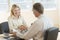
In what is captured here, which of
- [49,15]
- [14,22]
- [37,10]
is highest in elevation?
[37,10]

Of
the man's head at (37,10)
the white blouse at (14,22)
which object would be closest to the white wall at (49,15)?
the white blouse at (14,22)

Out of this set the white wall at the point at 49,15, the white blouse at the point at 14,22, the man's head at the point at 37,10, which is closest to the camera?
the man's head at the point at 37,10

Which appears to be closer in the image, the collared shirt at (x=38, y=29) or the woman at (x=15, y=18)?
the collared shirt at (x=38, y=29)

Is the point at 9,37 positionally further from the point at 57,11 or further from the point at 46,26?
the point at 57,11

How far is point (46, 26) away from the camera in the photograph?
2.40 m

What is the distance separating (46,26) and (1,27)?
1.11 m

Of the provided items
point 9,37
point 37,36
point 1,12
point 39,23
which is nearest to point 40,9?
point 39,23

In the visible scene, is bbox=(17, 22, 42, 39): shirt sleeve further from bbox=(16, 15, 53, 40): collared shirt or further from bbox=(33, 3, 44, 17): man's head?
bbox=(33, 3, 44, 17): man's head

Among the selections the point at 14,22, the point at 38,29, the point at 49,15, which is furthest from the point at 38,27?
the point at 49,15

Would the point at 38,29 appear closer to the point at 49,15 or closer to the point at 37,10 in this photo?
the point at 37,10

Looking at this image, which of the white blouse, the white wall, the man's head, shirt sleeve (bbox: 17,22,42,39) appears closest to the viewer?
shirt sleeve (bbox: 17,22,42,39)

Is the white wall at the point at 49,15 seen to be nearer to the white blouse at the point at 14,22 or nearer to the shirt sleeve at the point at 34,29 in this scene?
the white blouse at the point at 14,22

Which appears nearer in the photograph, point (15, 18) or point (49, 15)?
point (15, 18)

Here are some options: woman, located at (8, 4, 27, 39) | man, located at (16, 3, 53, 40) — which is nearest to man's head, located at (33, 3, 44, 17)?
man, located at (16, 3, 53, 40)
